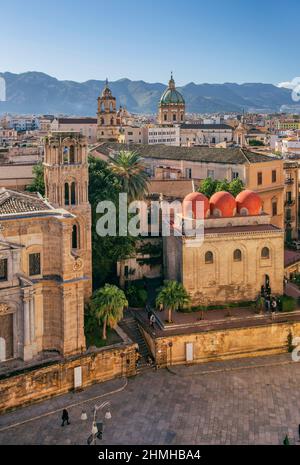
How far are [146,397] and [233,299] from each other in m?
11.3

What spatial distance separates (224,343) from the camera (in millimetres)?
35469

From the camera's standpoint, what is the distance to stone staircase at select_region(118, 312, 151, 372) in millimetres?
34422

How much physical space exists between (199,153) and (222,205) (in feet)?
67.0

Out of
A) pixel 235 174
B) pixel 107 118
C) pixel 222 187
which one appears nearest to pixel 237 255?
pixel 222 187

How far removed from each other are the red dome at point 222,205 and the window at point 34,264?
14.7 m

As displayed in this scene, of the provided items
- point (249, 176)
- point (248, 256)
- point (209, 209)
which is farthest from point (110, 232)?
point (249, 176)

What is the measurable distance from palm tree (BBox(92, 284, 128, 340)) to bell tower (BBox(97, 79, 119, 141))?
6829 cm

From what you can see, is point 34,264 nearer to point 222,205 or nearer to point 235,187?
point 222,205

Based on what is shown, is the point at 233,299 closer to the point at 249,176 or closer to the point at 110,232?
the point at 110,232

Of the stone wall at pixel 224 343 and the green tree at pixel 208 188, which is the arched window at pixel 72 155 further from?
the green tree at pixel 208 188

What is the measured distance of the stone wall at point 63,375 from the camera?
1149 inches

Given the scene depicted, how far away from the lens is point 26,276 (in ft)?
101

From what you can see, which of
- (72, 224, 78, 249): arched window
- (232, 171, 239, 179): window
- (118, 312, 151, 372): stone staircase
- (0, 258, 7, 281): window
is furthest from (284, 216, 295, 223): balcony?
(0, 258, 7, 281): window
